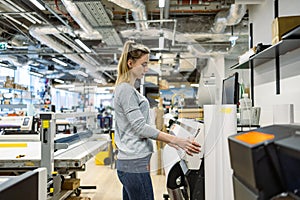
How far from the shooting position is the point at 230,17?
15.0 ft

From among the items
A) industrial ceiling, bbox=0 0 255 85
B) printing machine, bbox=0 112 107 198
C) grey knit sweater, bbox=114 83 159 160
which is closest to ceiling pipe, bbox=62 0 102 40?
industrial ceiling, bbox=0 0 255 85

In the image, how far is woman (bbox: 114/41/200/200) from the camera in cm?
150

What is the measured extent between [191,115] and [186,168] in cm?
97

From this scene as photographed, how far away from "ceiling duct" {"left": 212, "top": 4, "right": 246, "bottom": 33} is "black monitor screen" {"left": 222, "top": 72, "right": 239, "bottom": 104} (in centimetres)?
223

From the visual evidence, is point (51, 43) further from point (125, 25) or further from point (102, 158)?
point (102, 158)

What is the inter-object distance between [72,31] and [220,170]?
4.43 metres

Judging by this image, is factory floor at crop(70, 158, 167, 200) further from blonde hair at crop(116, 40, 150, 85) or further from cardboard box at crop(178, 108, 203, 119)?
blonde hair at crop(116, 40, 150, 85)

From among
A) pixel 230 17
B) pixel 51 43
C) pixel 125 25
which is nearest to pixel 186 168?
pixel 230 17

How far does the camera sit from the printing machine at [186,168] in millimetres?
1986

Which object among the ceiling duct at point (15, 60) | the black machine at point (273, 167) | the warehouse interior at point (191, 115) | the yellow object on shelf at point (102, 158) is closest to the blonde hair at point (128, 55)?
the warehouse interior at point (191, 115)

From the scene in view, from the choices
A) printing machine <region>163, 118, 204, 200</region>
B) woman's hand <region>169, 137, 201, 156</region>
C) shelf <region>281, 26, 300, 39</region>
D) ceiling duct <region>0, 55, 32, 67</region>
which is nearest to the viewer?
woman's hand <region>169, 137, 201, 156</region>

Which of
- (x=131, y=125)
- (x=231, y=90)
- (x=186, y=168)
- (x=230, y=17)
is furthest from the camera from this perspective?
(x=230, y=17)

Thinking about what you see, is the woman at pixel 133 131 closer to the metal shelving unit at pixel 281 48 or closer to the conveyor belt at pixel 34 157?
the metal shelving unit at pixel 281 48

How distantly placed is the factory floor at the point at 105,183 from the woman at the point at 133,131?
103 inches
